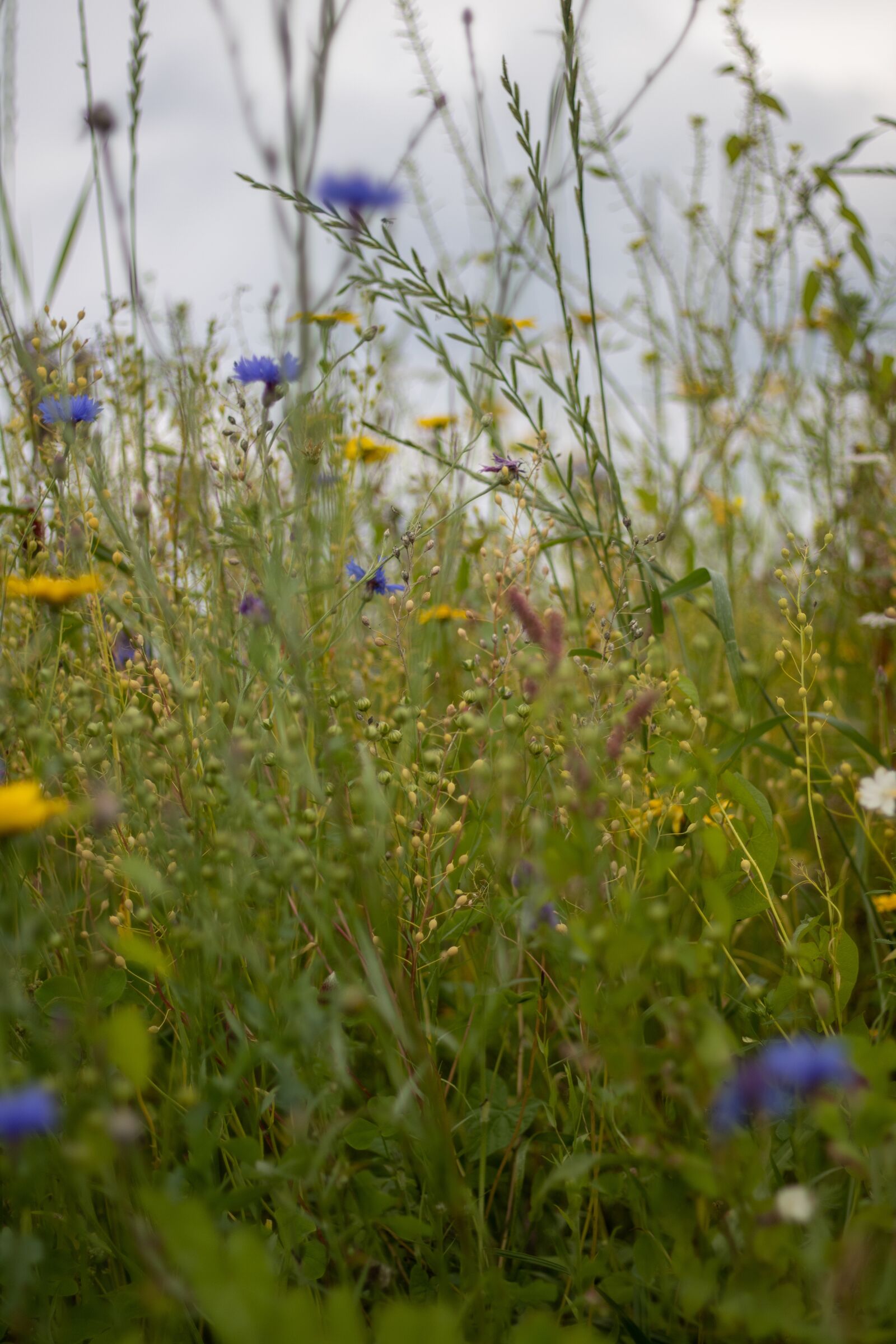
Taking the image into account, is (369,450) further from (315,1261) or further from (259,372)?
(315,1261)

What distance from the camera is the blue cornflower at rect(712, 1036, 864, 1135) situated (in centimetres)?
52

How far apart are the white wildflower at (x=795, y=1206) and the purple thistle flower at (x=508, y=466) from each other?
773 millimetres

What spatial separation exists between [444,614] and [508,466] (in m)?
0.57

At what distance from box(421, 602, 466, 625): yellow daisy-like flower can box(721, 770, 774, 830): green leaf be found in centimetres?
52

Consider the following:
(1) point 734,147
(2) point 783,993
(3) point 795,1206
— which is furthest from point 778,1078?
(1) point 734,147

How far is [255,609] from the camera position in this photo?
3.06ft

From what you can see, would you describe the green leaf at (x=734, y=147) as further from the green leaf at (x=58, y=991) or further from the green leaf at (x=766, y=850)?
the green leaf at (x=58, y=991)

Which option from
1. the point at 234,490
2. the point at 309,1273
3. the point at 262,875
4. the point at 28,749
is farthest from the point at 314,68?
the point at 309,1273

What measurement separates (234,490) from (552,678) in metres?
0.53

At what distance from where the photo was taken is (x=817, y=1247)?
1.64 feet

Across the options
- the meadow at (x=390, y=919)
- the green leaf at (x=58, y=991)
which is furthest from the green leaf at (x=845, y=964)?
the green leaf at (x=58, y=991)

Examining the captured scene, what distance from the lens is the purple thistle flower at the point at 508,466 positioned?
109cm

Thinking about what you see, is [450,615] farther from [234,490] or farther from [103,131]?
[103,131]

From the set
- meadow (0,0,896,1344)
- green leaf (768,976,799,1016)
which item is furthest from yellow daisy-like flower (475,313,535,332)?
green leaf (768,976,799,1016)
